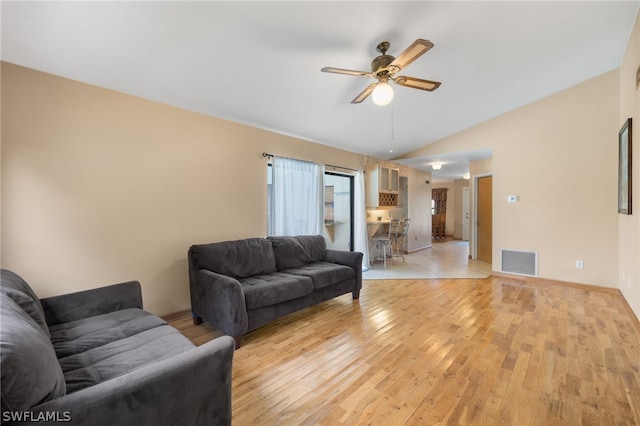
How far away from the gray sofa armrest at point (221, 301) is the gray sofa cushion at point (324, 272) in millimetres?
925

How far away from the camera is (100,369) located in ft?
4.58

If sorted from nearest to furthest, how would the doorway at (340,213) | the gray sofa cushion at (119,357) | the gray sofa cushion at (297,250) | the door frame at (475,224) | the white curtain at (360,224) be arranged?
the gray sofa cushion at (119,357) < the gray sofa cushion at (297,250) < the doorway at (340,213) < the white curtain at (360,224) < the door frame at (475,224)

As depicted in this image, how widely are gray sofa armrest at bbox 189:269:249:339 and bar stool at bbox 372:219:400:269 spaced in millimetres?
3852

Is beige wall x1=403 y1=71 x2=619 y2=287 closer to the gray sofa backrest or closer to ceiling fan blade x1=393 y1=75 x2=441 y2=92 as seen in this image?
ceiling fan blade x1=393 y1=75 x2=441 y2=92

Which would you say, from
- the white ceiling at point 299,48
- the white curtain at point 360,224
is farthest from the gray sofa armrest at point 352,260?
the white ceiling at point 299,48

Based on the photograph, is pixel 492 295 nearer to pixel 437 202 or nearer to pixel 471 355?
pixel 471 355

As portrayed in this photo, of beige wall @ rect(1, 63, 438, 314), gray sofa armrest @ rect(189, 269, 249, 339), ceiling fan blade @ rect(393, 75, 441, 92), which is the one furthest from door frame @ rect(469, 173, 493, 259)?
gray sofa armrest @ rect(189, 269, 249, 339)

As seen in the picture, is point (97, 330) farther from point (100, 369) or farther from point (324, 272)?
point (324, 272)

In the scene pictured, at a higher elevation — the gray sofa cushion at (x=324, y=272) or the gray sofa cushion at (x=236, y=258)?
the gray sofa cushion at (x=236, y=258)

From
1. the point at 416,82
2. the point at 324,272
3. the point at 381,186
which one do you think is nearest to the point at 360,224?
the point at 381,186

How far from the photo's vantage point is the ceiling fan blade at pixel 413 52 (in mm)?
1820

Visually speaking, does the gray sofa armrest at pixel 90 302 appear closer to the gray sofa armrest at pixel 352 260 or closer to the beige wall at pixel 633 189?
the gray sofa armrest at pixel 352 260

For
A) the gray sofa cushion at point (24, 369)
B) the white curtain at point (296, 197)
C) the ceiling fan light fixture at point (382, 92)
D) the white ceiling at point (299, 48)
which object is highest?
the white ceiling at point (299, 48)

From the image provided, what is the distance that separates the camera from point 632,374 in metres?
2.00
